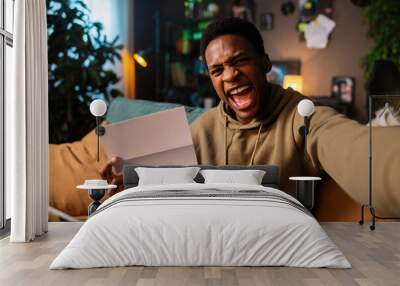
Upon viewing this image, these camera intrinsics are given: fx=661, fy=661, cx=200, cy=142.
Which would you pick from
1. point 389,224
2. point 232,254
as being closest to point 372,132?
point 389,224

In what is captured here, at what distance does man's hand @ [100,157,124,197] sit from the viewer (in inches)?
221

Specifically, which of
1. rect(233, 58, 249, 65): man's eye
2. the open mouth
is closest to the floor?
the open mouth

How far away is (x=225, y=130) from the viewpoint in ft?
18.3

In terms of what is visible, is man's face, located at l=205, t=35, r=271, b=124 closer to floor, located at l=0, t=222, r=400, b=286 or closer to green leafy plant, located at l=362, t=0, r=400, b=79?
floor, located at l=0, t=222, r=400, b=286

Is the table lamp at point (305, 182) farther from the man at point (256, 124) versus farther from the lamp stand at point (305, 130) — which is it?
the man at point (256, 124)

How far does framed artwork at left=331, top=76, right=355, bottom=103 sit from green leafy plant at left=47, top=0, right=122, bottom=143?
2.66 m

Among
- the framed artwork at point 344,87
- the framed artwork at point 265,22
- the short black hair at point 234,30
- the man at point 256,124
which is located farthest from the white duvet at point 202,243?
the framed artwork at point 265,22

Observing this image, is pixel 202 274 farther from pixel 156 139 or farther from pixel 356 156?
pixel 156 139

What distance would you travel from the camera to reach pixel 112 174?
566cm

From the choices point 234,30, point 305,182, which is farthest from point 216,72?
point 305,182

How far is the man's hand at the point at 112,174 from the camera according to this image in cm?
562

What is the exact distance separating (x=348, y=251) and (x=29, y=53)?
8.43ft

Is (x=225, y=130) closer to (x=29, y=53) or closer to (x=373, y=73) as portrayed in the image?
(x=29, y=53)

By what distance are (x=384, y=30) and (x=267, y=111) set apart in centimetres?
302
